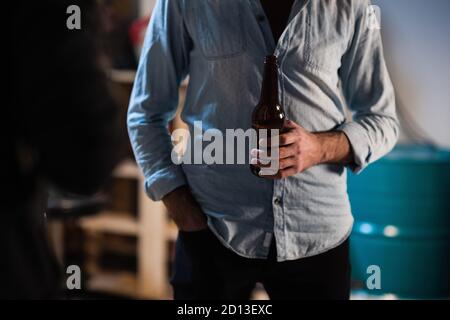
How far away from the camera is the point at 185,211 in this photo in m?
1.08

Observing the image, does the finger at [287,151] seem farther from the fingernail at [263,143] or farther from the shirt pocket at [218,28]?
the shirt pocket at [218,28]

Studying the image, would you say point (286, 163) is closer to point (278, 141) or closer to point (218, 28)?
point (278, 141)

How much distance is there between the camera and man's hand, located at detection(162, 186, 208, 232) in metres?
1.08

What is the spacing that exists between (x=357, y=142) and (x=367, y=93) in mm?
122

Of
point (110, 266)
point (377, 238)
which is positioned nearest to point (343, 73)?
point (377, 238)

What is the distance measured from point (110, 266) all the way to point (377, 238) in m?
1.36

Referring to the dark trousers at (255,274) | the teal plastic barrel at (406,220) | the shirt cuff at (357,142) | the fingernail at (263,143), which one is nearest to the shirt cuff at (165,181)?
the dark trousers at (255,274)

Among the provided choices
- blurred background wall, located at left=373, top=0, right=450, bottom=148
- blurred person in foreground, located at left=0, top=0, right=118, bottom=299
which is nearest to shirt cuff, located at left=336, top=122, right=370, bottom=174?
blurred person in foreground, located at left=0, top=0, right=118, bottom=299

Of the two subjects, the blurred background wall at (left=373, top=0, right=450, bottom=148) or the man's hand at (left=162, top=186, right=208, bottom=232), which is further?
the blurred background wall at (left=373, top=0, right=450, bottom=148)

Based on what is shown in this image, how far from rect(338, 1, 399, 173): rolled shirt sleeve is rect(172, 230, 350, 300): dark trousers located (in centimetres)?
20

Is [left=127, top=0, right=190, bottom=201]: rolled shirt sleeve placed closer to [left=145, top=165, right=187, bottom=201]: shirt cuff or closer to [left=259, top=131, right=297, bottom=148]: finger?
[left=145, top=165, right=187, bottom=201]: shirt cuff

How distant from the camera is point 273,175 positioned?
979 millimetres

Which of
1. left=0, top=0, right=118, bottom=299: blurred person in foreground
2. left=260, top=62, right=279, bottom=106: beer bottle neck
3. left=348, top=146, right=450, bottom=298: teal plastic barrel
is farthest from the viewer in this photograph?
left=348, top=146, right=450, bottom=298: teal plastic barrel

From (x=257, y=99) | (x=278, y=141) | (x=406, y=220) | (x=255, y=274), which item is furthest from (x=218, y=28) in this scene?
(x=406, y=220)
